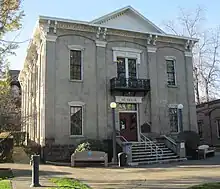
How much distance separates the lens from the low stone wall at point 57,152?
20.7 metres

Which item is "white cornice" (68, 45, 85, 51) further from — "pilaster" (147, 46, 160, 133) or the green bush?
the green bush

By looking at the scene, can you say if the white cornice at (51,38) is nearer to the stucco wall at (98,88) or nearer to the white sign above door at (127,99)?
the stucco wall at (98,88)

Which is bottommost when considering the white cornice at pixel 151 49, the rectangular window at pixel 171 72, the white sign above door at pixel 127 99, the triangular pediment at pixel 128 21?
the white sign above door at pixel 127 99

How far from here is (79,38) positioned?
2338 centimetres

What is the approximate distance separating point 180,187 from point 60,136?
12.9 metres

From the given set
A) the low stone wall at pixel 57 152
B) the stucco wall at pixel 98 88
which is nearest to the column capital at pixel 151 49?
the stucco wall at pixel 98 88

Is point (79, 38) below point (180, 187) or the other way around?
the other way around

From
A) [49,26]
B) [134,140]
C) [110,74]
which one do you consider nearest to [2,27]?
[49,26]

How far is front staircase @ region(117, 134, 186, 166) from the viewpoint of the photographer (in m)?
19.8

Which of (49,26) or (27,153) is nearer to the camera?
(49,26)

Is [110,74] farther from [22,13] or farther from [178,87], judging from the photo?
[22,13]

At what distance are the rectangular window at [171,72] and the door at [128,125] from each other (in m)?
4.56

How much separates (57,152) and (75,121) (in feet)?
8.36

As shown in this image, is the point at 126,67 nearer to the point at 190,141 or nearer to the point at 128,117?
the point at 128,117
